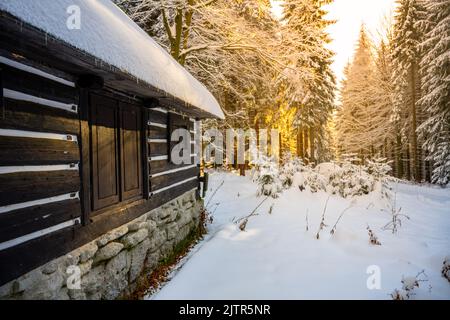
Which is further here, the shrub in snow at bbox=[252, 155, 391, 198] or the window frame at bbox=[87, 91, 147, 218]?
the shrub in snow at bbox=[252, 155, 391, 198]

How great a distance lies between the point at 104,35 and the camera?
3051 mm

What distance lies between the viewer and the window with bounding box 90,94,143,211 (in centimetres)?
377

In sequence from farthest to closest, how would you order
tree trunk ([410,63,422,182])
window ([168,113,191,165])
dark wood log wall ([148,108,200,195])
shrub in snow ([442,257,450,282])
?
tree trunk ([410,63,422,182]), window ([168,113,191,165]), dark wood log wall ([148,108,200,195]), shrub in snow ([442,257,450,282])

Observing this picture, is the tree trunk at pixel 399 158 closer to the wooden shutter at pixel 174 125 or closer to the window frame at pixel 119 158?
the wooden shutter at pixel 174 125

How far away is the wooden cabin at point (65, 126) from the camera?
2369 mm

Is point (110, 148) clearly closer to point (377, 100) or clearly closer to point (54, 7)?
point (54, 7)

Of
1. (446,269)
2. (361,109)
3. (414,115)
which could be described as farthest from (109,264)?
(361,109)

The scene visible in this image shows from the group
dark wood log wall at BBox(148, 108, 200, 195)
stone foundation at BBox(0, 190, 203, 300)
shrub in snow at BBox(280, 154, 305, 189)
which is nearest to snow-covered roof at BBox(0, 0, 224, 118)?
dark wood log wall at BBox(148, 108, 200, 195)

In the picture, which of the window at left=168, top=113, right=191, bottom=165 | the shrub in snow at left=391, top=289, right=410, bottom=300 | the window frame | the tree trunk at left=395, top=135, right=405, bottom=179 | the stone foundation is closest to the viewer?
the stone foundation

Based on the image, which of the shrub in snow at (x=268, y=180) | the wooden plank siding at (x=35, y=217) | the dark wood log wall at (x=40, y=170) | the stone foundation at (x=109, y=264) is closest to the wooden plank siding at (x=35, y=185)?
the dark wood log wall at (x=40, y=170)

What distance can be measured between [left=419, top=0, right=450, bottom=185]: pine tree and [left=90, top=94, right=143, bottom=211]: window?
1741cm

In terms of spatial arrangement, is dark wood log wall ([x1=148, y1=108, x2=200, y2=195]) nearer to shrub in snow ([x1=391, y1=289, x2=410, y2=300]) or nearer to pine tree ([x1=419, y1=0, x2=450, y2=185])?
shrub in snow ([x1=391, y1=289, x2=410, y2=300])

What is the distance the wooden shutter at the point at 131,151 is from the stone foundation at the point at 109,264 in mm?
518
